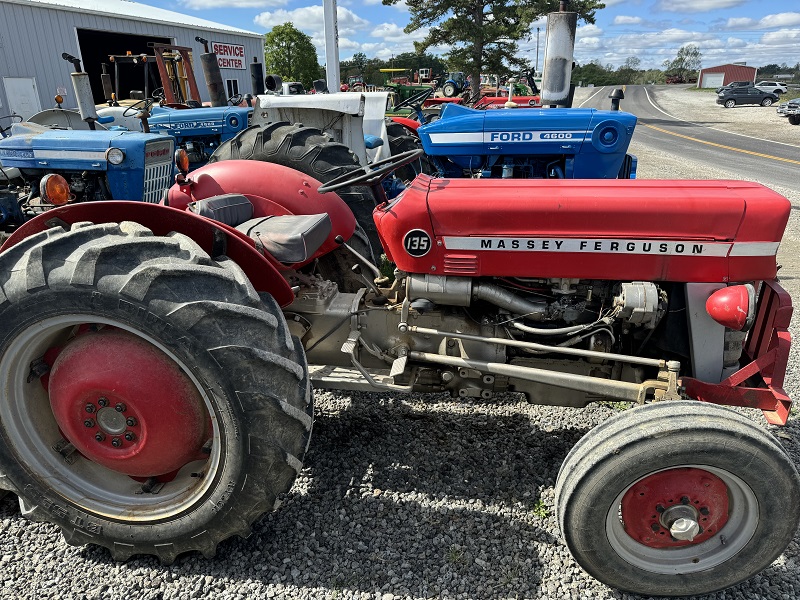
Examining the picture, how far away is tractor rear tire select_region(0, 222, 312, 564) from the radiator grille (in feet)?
2.17

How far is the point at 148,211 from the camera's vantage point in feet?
6.62

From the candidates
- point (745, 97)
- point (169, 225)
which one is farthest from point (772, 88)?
point (169, 225)

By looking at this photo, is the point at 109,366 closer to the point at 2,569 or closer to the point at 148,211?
the point at 148,211

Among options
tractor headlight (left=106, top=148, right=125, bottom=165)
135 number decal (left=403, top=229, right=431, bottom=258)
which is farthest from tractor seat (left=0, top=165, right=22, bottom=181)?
135 number decal (left=403, top=229, right=431, bottom=258)

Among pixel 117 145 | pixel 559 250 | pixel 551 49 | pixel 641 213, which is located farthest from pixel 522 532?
pixel 551 49

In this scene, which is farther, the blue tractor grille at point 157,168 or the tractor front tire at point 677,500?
the blue tractor grille at point 157,168

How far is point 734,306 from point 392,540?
148 cm

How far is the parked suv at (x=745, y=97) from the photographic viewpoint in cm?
2973

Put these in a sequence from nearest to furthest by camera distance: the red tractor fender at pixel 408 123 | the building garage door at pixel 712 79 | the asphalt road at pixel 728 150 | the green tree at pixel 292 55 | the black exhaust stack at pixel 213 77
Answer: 1. the black exhaust stack at pixel 213 77
2. the red tractor fender at pixel 408 123
3. the asphalt road at pixel 728 150
4. the green tree at pixel 292 55
5. the building garage door at pixel 712 79

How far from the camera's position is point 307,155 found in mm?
4074

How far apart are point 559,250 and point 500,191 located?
0.32 m

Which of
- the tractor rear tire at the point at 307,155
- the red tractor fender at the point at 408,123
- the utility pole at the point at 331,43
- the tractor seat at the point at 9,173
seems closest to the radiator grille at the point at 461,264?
the tractor rear tire at the point at 307,155

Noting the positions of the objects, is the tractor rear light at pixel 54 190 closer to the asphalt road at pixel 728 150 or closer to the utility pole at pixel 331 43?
the utility pole at pixel 331 43

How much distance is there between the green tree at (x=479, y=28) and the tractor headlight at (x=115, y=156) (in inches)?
767
